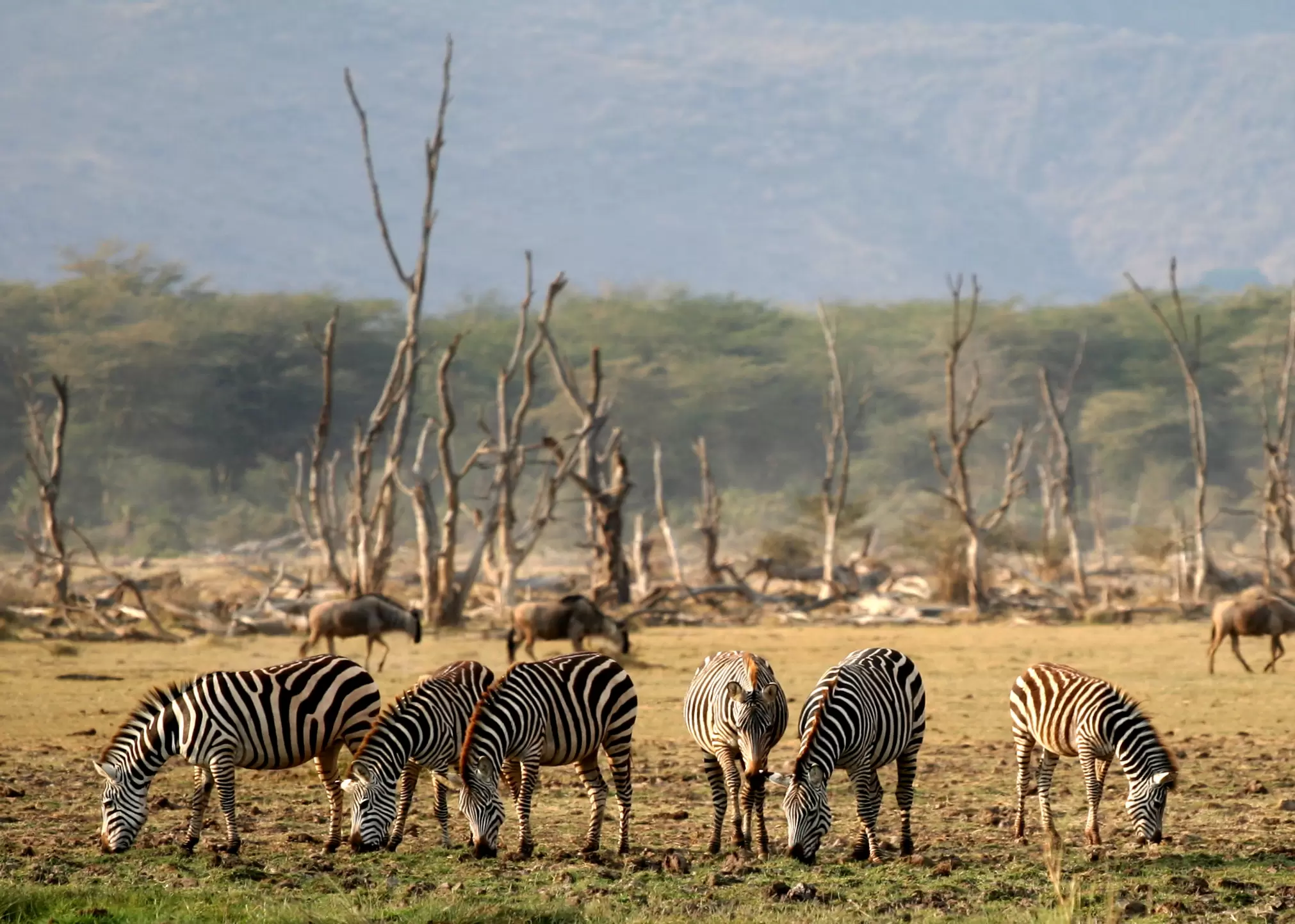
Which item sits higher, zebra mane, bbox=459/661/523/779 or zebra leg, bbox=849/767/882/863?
zebra mane, bbox=459/661/523/779

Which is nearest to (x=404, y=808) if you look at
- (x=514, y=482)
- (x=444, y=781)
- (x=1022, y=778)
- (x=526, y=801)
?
(x=444, y=781)

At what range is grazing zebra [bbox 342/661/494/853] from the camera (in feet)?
29.9

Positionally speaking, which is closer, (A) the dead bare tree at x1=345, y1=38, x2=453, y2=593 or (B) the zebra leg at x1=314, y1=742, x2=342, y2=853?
(B) the zebra leg at x1=314, y1=742, x2=342, y2=853

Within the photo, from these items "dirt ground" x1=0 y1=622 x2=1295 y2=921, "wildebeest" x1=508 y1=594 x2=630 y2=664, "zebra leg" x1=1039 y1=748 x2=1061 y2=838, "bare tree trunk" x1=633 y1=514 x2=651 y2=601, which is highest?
"bare tree trunk" x1=633 y1=514 x2=651 y2=601

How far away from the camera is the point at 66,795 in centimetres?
1147

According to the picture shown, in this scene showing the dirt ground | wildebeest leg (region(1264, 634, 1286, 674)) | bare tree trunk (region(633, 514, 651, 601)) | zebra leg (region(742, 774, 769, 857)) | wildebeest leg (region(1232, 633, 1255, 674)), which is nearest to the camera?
the dirt ground

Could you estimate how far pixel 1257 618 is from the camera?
19.8 meters

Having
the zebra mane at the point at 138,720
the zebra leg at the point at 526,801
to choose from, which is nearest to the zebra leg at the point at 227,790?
the zebra mane at the point at 138,720

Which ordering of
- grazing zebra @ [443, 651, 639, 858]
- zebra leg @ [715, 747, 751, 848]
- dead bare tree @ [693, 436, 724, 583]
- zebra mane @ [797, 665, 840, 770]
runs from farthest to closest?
dead bare tree @ [693, 436, 724, 583] → zebra leg @ [715, 747, 751, 848] → grazing zebra @ [443, 651, 639, 858] → zebra mane @ [797, 665, 840, 770]

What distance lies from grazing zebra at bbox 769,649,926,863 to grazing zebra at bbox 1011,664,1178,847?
654 mm

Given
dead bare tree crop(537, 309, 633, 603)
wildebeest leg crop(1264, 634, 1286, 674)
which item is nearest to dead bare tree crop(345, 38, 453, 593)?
dead bare tree crop(537, 309, 633, 603)

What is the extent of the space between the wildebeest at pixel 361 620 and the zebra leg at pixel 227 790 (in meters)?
10.2

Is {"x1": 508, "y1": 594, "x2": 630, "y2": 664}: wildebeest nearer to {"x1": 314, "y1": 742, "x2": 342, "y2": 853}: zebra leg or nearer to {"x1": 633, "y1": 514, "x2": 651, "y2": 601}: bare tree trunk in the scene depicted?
{"x1": 314, "y1": 742, "x2": 342, "y2": 853}: zebra leg

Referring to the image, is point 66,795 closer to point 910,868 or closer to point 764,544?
point 910,868
